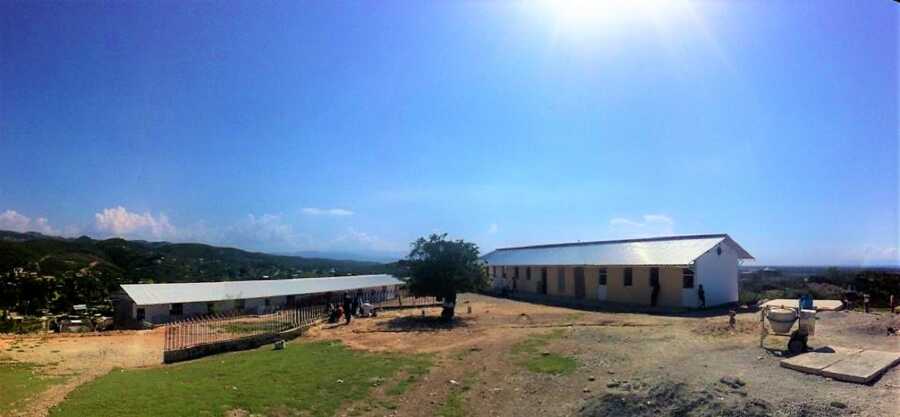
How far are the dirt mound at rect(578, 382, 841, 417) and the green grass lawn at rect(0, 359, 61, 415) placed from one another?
1268cm

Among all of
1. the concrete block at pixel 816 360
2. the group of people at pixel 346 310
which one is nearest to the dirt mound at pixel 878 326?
the concrete block at pixel 816 360

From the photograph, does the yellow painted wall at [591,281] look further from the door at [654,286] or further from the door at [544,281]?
the door at [544,281]

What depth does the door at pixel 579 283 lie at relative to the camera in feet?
123

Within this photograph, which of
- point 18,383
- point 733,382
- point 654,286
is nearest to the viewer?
point 733,382

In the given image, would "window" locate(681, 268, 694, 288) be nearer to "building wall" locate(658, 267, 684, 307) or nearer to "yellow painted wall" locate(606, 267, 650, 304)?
"building wall" locate(658, 267, 684, 307)

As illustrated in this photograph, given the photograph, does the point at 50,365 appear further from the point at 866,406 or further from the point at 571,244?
the point at 571,244

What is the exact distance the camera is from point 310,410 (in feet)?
39.0

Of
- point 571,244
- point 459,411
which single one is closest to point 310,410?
point 459,411

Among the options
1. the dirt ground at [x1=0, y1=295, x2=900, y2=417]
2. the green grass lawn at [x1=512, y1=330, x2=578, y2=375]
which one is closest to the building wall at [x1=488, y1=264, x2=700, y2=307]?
the dirt ground at [x1=0, y1=295, x2=900, y2=417]

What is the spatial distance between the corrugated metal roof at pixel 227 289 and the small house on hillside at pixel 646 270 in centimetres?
2059

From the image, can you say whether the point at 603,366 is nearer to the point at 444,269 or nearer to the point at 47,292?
the point at 444,269

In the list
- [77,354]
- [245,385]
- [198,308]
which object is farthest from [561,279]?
[77,354]

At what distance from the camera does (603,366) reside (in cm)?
1431

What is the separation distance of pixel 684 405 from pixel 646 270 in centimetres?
2285
